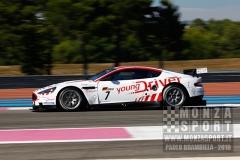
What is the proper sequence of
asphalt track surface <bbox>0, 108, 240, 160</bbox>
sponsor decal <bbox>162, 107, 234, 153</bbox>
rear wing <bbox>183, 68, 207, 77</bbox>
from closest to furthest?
asphalt track surface <bbox>0, 108, 240, 160</bbox>
sponsor decal <bbox>162, 107, 234, 153</bbox>
rear wing <bbox>183, 68, 207, 77</bbox>

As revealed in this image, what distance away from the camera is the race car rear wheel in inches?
424

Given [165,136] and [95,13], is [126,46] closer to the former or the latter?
[95,13]

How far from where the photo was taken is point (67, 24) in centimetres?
3256

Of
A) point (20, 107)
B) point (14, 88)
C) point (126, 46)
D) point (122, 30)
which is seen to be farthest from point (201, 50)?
point (20, 107)

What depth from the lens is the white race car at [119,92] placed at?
35.3 feet

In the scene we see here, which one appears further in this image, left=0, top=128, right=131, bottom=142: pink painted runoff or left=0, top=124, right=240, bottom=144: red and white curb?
left=0, top=128, right=131, bottom=142: pink painted runoff

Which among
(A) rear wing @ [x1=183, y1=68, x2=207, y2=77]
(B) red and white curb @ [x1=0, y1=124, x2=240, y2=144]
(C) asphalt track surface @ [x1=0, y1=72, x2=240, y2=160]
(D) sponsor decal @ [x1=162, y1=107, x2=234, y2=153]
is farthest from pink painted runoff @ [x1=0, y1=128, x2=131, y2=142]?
(A) rear wing @ [x1=183, y1=68, x2=207, y2=77]

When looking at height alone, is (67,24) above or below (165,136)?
above

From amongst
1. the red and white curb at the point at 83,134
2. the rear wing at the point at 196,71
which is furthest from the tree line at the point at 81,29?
the red and white curb at the point at 83,134

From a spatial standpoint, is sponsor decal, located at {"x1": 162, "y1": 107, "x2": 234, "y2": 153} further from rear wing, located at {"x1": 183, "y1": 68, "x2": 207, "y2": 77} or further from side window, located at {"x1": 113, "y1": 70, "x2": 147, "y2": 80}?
side window, located at {"x1": 113, "y1": 70, "x2": 147, "y2": 80}

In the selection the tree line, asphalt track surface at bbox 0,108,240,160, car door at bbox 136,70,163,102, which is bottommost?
asphalt track surface at bbox 0,108,240,160

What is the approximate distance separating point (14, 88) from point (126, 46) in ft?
63.9

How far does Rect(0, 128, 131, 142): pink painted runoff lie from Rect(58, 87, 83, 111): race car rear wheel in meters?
2.54

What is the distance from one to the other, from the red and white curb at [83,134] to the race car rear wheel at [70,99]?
8.20 ft
